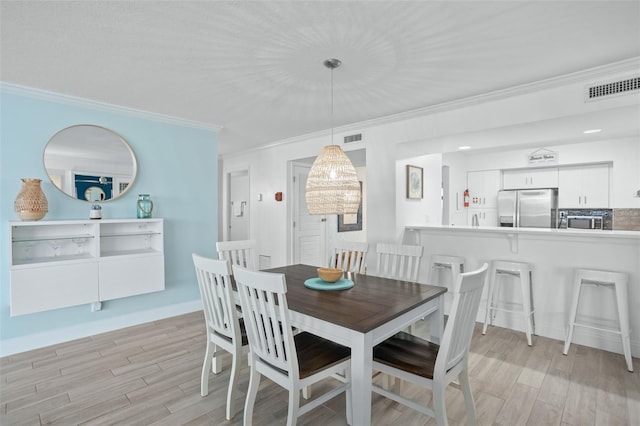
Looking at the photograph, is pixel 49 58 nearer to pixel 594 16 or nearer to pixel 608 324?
pixel 594 16

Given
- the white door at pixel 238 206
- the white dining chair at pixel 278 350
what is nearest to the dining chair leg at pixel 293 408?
the white dining chair at pixel 278 350

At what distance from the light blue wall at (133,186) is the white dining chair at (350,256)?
2012 mm

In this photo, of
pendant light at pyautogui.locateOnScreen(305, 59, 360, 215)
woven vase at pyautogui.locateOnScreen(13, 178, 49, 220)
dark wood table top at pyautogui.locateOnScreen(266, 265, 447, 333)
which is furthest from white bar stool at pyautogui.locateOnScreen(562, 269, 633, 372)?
woven vase at pyautogui.locateOnScreen(13, 178, 49, 220)

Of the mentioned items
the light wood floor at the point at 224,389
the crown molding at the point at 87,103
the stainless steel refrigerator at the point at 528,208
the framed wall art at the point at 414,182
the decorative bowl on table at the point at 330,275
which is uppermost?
the crown molding at the point at 87,103

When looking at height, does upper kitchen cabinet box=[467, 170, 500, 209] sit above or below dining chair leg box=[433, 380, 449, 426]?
above

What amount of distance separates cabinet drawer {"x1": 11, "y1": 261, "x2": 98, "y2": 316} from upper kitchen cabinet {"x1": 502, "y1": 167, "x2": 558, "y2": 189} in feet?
21.8

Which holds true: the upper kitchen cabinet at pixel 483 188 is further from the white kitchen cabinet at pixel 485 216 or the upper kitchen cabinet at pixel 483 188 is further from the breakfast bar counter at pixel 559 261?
the breakfast bar counter at pixel 559 261

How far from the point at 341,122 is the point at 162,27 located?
8.22 ft

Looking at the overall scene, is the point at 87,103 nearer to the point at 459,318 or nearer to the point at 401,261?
the point at 401,261

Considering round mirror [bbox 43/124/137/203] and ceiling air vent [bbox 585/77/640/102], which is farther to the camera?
round mirror [bbox 43/124/137/203]

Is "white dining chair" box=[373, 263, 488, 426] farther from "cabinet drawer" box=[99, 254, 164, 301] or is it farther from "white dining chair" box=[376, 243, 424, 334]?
"cabinet drawer" box=[99, 254, 164, 301]

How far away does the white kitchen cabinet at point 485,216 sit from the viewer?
6.21 metres

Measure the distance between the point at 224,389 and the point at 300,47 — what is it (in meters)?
2.51

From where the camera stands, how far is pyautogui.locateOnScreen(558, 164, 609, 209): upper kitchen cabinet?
5.04 metres
